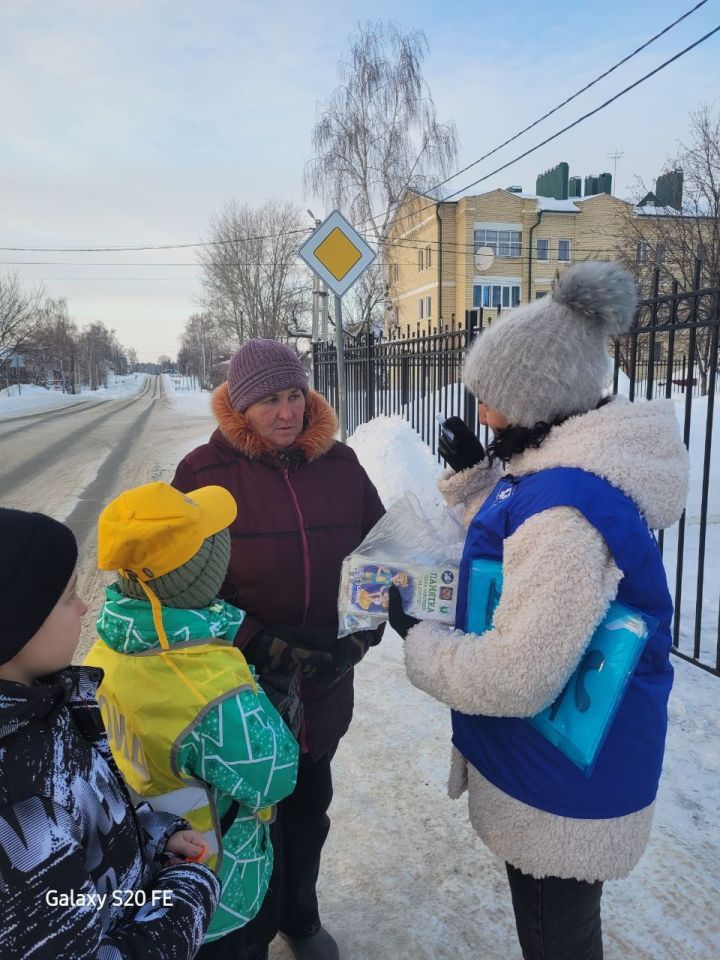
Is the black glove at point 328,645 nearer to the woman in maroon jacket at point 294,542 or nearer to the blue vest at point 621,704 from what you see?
the woman in maroon jacket at point 294,542

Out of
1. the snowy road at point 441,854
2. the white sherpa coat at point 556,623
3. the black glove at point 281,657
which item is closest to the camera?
the white sherpa coat at point 556,623

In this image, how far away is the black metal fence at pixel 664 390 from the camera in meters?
3.49

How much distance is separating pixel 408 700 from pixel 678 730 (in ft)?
4.27

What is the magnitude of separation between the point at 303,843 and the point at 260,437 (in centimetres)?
130

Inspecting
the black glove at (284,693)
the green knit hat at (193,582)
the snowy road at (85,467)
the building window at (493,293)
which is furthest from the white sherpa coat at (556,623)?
the building window at (493,293)

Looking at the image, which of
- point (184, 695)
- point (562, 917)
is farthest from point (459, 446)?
point (562, 917)

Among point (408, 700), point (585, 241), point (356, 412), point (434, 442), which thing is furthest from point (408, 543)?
point (585, 241)

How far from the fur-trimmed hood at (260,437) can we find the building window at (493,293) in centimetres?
3394

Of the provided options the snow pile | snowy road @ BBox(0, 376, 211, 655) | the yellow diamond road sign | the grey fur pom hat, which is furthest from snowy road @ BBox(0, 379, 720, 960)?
the yellow diamond road sign

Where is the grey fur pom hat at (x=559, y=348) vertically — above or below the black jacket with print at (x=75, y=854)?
above

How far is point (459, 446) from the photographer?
74.4 inches

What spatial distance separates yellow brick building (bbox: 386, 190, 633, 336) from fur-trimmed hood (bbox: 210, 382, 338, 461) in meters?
31.9

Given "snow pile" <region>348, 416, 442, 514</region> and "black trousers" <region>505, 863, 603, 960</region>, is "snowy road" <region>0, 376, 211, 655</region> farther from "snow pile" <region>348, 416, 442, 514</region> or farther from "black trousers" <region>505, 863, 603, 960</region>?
"black trousers" <region>505, 863, 603, 960</region>

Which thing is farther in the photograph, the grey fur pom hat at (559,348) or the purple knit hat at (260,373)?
the purple knit hat at (260,373)
